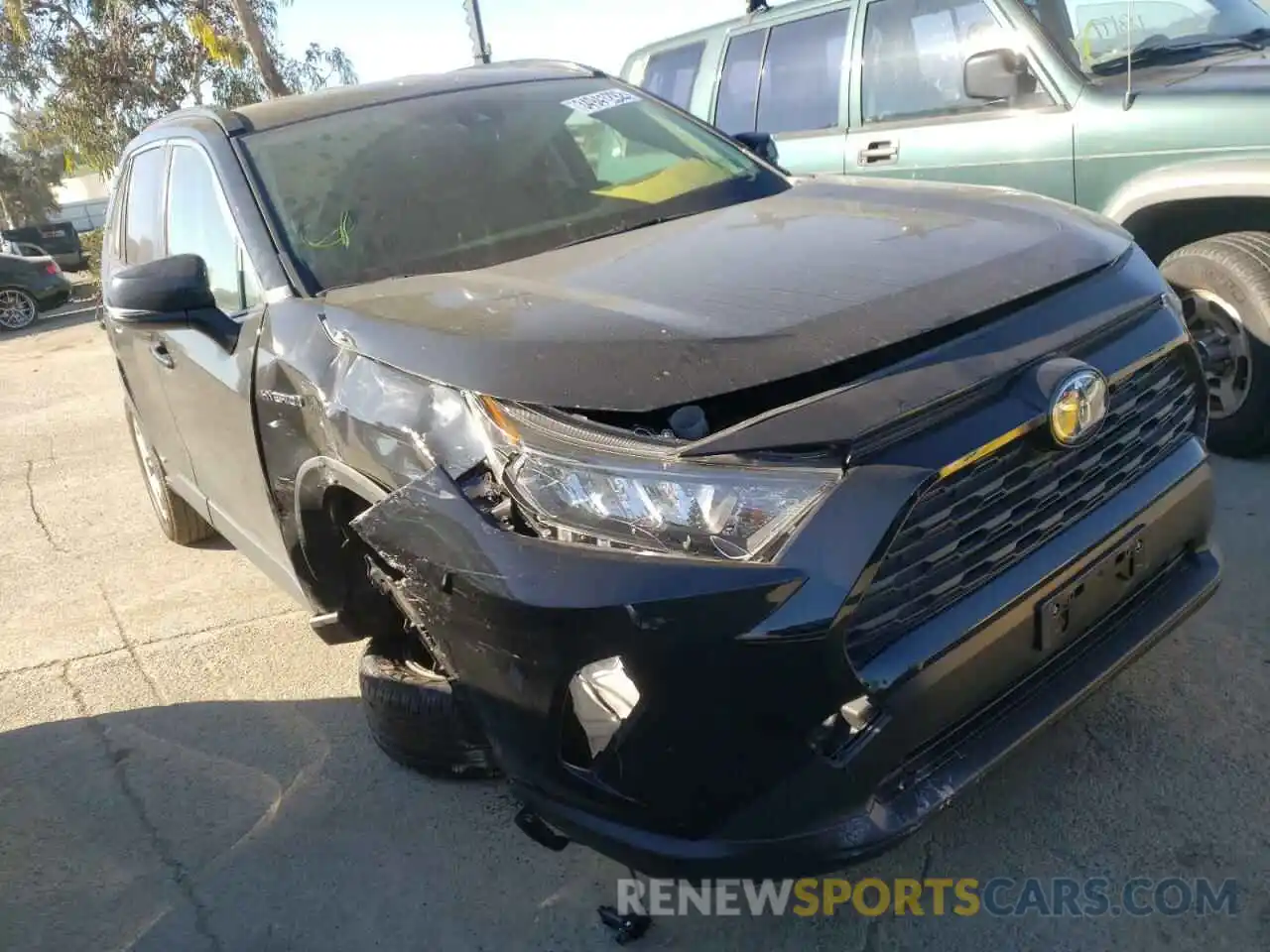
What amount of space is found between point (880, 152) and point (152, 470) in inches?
144

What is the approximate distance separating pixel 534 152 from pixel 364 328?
1.29 metres

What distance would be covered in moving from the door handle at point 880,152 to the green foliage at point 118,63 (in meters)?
18.0

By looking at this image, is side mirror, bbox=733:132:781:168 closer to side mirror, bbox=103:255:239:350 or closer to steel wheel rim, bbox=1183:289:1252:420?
steel wheel rim, bbox=1183:289:1252:420

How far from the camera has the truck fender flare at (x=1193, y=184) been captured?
3.89 metres

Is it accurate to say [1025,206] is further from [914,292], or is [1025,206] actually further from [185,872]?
[185,872]

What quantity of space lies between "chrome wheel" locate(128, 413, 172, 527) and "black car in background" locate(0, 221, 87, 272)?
70.8 ft

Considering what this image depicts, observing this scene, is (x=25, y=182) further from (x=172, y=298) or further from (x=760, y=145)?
(x=172, y=298)

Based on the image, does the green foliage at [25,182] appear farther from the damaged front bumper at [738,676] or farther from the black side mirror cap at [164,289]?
the damaged front bumper at [738,676]

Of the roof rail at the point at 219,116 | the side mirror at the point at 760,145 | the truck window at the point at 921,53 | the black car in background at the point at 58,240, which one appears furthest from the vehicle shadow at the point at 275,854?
the black car in background at the point at 58,240

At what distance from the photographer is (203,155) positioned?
3447 mm

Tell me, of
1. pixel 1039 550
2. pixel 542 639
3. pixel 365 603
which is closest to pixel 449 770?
pixel 365 603

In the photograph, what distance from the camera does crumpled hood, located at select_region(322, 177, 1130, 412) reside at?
208 centimetres


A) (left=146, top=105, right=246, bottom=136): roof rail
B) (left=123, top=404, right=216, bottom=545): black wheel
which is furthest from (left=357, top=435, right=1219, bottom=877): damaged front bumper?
(left=123, top=404, right=216, bottom=545): black wheel

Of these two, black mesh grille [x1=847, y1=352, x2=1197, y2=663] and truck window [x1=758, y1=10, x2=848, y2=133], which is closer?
black mesh grille [x1=847, y1=352, x2=1197, y2=663]
